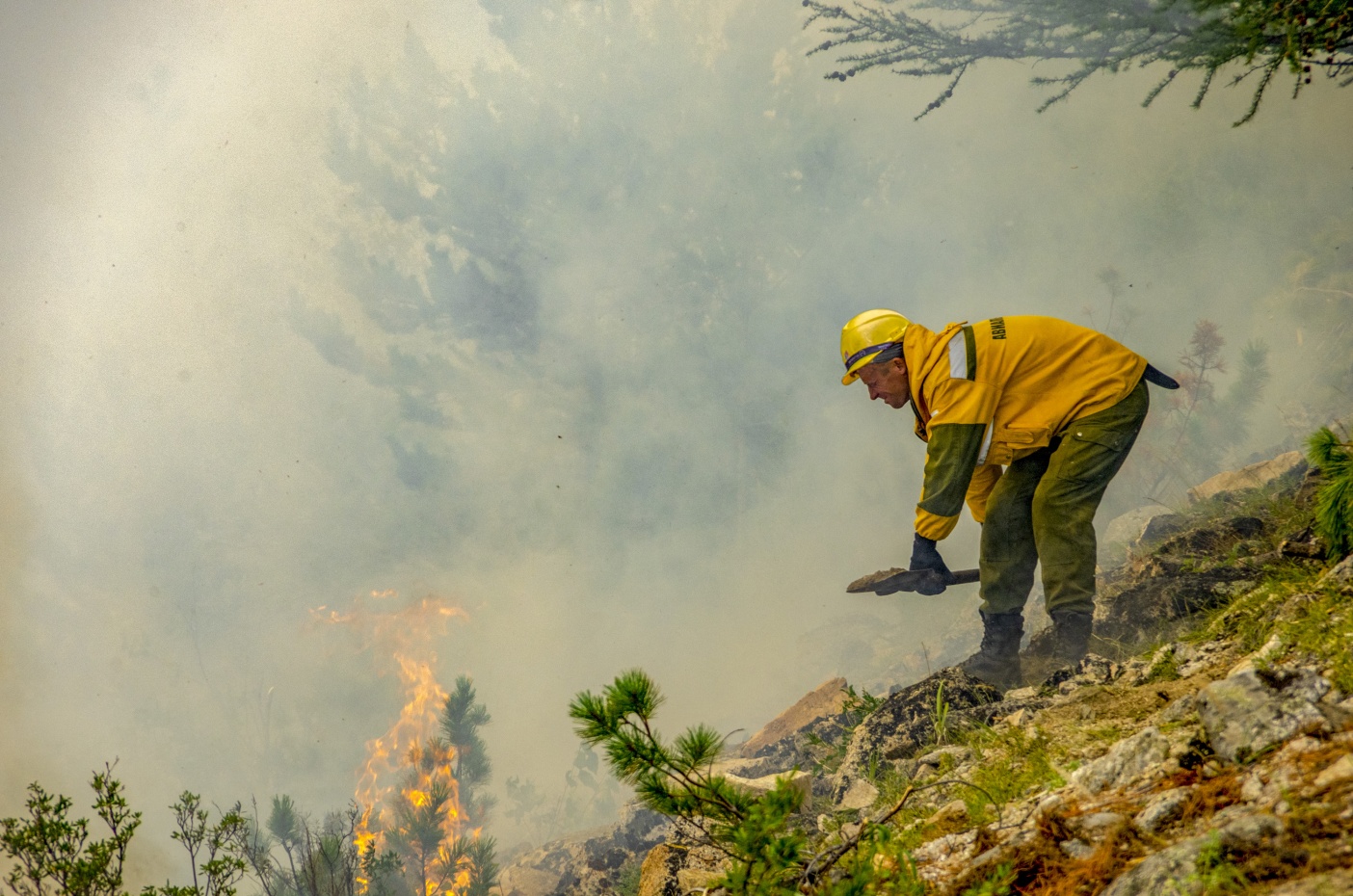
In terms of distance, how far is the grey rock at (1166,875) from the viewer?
794 millimetres

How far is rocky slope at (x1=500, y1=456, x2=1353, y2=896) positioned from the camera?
83 centimetres

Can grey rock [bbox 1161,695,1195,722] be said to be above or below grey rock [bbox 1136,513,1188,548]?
below

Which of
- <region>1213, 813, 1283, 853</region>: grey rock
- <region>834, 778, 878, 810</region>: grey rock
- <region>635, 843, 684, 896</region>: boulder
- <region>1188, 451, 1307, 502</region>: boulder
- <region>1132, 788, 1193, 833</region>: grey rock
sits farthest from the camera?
<region>1188, 451, 1307, 502</region>: boulder

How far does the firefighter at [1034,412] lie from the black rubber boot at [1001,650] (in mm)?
275

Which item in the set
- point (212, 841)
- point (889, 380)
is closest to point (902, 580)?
point (889, 380)

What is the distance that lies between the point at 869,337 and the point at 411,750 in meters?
20.0

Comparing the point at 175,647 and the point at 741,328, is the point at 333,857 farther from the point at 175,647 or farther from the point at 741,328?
the point at 175,647

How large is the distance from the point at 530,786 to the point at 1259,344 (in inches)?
1466

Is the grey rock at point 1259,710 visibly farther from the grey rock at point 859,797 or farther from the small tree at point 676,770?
the grey rock at point 859,797

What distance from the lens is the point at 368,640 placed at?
51469mm

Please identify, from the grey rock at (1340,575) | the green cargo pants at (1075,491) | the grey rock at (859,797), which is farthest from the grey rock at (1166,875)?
the green cargo pants at (1075,491)

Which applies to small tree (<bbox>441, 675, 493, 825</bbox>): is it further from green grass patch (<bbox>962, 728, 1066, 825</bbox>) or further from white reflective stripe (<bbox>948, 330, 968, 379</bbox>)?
green grass patch (<bbox>962, 728, 1066, 825</bbox>)

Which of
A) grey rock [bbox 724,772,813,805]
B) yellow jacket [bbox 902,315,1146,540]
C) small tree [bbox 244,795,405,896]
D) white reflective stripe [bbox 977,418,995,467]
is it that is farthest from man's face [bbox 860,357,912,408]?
small tree [bbox 244,795,405,896]

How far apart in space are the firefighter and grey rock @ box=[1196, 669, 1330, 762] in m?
1.88
